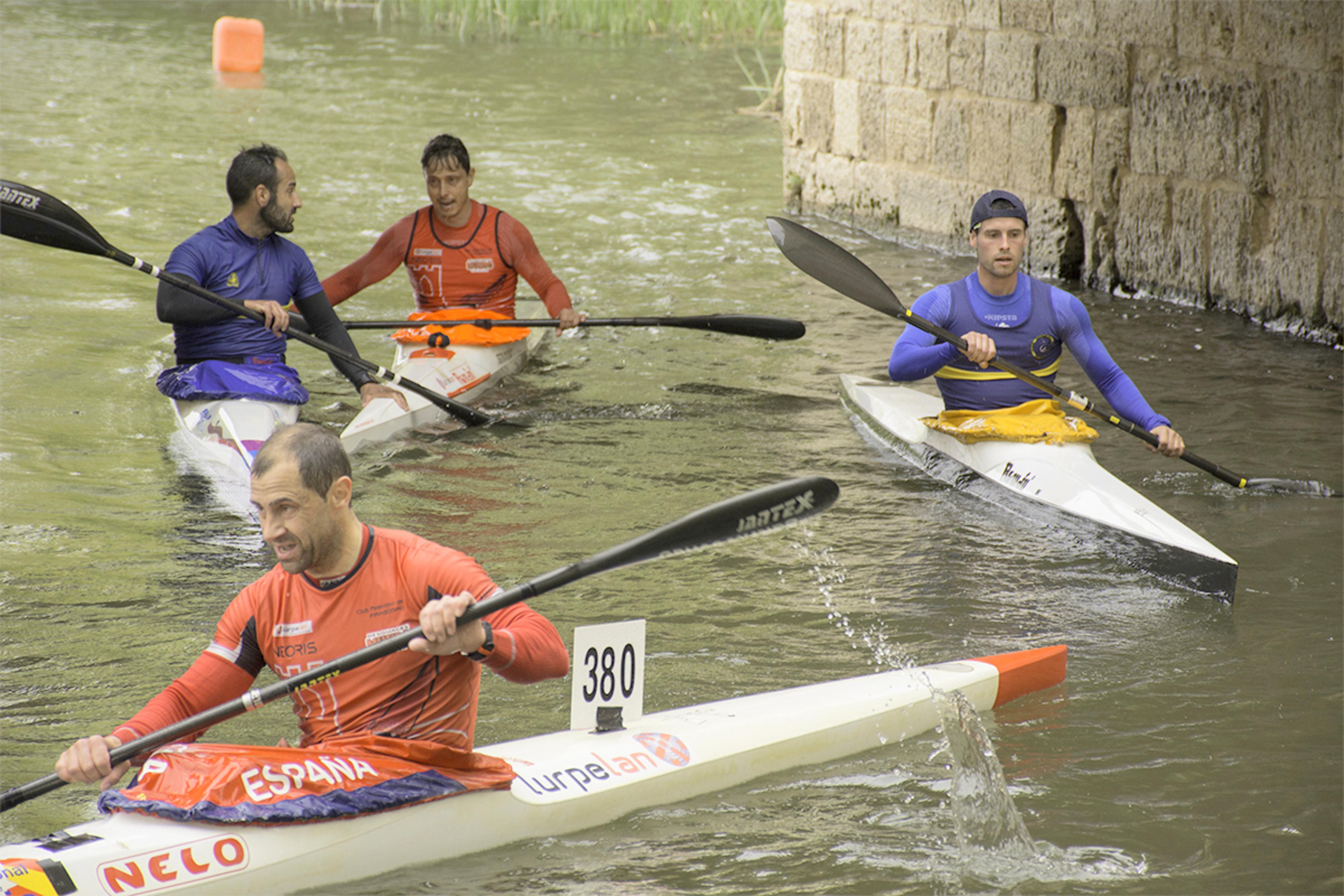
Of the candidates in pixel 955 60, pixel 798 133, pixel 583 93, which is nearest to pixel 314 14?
pixel 583 93

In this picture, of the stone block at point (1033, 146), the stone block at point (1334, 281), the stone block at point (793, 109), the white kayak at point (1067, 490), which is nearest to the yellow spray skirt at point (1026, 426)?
the white kayak at point (1067, 490)

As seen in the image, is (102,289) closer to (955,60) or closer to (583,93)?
(955,60)

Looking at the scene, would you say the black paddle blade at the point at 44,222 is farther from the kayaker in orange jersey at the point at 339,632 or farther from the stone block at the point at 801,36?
the stone block at the point at 801,36

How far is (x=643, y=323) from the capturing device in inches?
277

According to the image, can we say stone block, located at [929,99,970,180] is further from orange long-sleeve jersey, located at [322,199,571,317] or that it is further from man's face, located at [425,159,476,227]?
man's face, located at [425,159,476,227]

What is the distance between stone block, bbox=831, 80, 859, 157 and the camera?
1148 cm

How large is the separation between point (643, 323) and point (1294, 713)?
3.82m

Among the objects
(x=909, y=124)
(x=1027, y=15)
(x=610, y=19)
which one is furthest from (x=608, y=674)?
(x=610, y=19)

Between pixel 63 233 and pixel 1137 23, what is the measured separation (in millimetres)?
6768

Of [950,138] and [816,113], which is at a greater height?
[816,113]

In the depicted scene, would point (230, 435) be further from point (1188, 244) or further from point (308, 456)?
point (1188, 244)

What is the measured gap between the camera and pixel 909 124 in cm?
1106

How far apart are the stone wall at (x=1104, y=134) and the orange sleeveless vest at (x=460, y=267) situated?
180 inches

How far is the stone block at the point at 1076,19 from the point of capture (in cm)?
938
